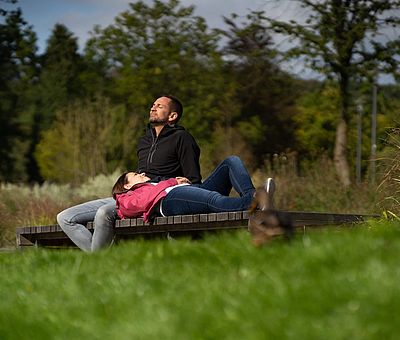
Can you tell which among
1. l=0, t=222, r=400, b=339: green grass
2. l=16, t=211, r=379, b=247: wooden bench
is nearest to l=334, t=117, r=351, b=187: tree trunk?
l=16, t=211, r=379, b=247: wooden bench

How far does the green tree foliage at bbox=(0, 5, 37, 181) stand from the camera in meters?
51.6

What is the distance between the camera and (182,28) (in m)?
→ 42.8

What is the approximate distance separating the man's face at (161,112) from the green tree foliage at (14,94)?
39455mm

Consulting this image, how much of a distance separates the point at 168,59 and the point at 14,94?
18.7 m

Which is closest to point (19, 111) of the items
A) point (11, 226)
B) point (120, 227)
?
point (11, 226)

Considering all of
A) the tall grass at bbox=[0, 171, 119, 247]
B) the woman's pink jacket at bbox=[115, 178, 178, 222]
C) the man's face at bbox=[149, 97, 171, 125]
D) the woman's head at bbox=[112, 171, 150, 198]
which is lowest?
the tall grass at bbox=[0, 171, 119, 247]

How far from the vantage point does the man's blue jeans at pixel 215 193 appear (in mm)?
7801

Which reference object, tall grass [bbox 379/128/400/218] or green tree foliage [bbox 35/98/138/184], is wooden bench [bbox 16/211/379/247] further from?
green tree foliage [bbox 35/98/138/184]

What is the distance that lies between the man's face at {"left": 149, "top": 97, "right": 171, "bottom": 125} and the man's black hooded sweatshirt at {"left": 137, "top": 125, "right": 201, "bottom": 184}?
70mm

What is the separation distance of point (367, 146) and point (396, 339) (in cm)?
6189

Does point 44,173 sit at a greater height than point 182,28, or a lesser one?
lesser

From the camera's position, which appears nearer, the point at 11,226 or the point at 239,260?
the point at 239,260

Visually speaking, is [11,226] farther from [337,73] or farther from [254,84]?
[254,84]

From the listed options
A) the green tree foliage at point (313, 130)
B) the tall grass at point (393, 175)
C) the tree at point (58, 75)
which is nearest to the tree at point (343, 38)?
the tall grass at point (393, 175)
